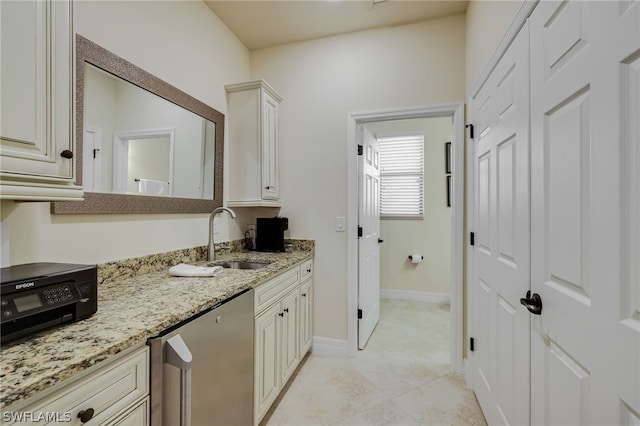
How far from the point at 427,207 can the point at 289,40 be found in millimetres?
2642

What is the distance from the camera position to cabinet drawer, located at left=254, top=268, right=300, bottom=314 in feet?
5.18

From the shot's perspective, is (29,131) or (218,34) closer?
(29,131)

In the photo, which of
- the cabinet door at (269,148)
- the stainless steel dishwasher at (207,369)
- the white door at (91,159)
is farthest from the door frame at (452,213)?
the white door at (91,159)

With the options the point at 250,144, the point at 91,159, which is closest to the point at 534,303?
the point at 91,159

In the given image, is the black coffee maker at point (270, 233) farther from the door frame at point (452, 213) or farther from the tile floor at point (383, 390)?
the tile floor at point (383, 390)

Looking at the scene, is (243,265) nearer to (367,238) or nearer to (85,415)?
(367,238)

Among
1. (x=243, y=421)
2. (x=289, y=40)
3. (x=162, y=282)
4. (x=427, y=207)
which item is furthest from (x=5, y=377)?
(x=427, y=207)

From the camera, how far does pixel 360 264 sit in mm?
2586

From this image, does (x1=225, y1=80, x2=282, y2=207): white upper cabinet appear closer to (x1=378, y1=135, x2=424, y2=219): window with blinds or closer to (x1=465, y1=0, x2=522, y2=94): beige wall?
(x1=465, y1=0, x2=522, y2=94): beige wall

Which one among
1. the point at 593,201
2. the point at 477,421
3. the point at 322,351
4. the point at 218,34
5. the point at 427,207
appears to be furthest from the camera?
the point at 427,207

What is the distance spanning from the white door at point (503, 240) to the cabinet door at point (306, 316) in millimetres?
1237

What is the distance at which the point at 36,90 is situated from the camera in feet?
2.81

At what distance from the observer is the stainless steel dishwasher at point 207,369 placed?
0.93m

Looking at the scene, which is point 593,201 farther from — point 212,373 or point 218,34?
point 218,34
